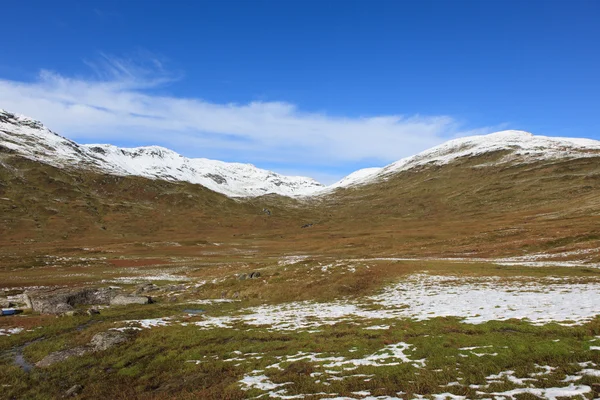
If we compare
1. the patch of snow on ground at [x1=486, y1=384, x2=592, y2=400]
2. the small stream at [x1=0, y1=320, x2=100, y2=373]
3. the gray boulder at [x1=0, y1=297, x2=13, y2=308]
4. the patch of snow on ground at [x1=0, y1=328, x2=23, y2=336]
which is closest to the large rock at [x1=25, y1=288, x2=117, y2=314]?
the gray boulder at [x1=0, y1=297, x2=13, y2=308]

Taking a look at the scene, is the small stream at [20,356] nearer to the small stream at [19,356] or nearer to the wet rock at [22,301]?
the small stream at [19,356]

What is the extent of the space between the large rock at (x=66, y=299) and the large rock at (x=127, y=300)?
228 centimetres

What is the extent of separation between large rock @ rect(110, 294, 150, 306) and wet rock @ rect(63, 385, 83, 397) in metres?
24.9

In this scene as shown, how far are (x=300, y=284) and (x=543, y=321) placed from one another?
30.3 metres

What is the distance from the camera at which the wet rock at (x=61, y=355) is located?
71.6ft

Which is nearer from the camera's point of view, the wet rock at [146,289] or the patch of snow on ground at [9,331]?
the patch of snow on ground at [9,331]

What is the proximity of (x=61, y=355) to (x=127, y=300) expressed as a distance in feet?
66.4

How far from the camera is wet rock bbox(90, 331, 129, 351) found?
2408 cm

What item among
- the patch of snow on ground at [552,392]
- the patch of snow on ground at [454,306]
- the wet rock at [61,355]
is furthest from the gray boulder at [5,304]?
the patch of snow on ground at [552,392]

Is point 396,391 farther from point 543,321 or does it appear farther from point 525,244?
point 525,244

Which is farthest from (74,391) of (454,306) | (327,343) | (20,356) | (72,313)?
(454,306)

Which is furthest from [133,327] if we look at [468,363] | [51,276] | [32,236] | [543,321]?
[32,236]

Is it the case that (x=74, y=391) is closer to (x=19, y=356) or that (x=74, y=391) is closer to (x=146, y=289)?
(x=19, y=356)

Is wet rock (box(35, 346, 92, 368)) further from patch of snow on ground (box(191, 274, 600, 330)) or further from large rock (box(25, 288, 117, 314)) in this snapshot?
large rock (box(25, 288, 117, 314))
